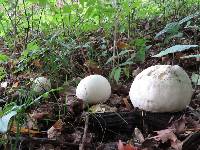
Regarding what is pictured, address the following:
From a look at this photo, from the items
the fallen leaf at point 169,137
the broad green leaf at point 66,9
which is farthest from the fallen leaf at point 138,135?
the broad green leaf at point 66,9

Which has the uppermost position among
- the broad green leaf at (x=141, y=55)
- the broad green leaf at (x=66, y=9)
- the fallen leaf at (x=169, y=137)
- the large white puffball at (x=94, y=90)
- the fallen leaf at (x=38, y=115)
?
the broad green leaf at (x=66, y=9)

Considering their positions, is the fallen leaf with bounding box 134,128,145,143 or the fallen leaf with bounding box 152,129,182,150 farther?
the fallen leaf with bounding box 134,128,145,143

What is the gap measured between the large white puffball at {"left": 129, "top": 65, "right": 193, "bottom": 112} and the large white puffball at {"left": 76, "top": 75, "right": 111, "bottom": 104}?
1.89 ft

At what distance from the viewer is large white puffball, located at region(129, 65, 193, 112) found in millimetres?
2709

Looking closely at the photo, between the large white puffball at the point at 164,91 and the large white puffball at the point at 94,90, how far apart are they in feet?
1.89

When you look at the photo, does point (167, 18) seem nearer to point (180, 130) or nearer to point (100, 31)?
point (100, 31)

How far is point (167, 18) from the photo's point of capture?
6902mm

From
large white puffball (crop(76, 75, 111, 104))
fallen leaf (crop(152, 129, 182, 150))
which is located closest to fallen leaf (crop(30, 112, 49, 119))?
large white puffball (crop(76, 75, 111, 104))

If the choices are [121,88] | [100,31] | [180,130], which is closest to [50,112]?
[121,88]

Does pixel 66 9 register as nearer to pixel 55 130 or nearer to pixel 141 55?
pixel 141 55

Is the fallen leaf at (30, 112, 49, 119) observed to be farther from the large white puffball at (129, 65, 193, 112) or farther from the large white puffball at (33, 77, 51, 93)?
the large white puffball at (129, 65, 193, 112)

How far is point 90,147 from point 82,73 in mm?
2268

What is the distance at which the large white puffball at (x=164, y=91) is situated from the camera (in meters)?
2.71

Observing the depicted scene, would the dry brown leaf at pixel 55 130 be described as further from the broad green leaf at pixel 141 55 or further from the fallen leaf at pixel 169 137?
the broad green leaf at pixel 141 55
